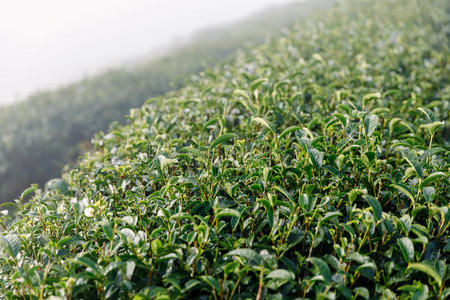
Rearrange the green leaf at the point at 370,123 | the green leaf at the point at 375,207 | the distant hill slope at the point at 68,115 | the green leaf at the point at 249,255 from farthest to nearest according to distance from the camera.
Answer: the distant hill slope at the point at 68,115 < the green leaf at the point at 370,123 < the green leaf at the point at 375,207 < the green leaf at the point at 249,255

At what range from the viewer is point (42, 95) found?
22.8 ft

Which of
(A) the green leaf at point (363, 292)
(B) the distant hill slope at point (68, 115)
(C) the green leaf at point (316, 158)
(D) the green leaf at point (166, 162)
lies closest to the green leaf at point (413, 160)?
(C) the green leaf at point (316, 158)

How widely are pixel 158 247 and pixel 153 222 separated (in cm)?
38

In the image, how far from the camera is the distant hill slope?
5.17 metres

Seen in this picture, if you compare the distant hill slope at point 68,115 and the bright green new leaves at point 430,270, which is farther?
the distant hill slope at point 68,115

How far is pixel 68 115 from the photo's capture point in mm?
6176

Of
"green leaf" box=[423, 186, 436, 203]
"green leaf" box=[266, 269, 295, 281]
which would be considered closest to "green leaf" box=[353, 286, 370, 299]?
"green leaf" box=[266, 269, 295, 281]

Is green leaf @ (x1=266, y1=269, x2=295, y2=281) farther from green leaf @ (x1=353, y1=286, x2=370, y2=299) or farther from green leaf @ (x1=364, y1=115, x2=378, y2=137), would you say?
green leaf @ (x1=364, y1=115, x2=378, y2=137)

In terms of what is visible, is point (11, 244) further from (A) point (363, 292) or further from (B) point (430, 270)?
(B) point (430, 270)

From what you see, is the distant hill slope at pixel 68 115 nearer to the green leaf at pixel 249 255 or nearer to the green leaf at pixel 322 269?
the green leaf at pixel 249 255

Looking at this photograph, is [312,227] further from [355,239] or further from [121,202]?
[121,202]

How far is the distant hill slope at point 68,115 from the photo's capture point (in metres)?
5.17

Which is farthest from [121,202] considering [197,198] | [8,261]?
[8,261]

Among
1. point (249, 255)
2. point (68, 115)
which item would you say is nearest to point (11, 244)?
point (249, 255)
